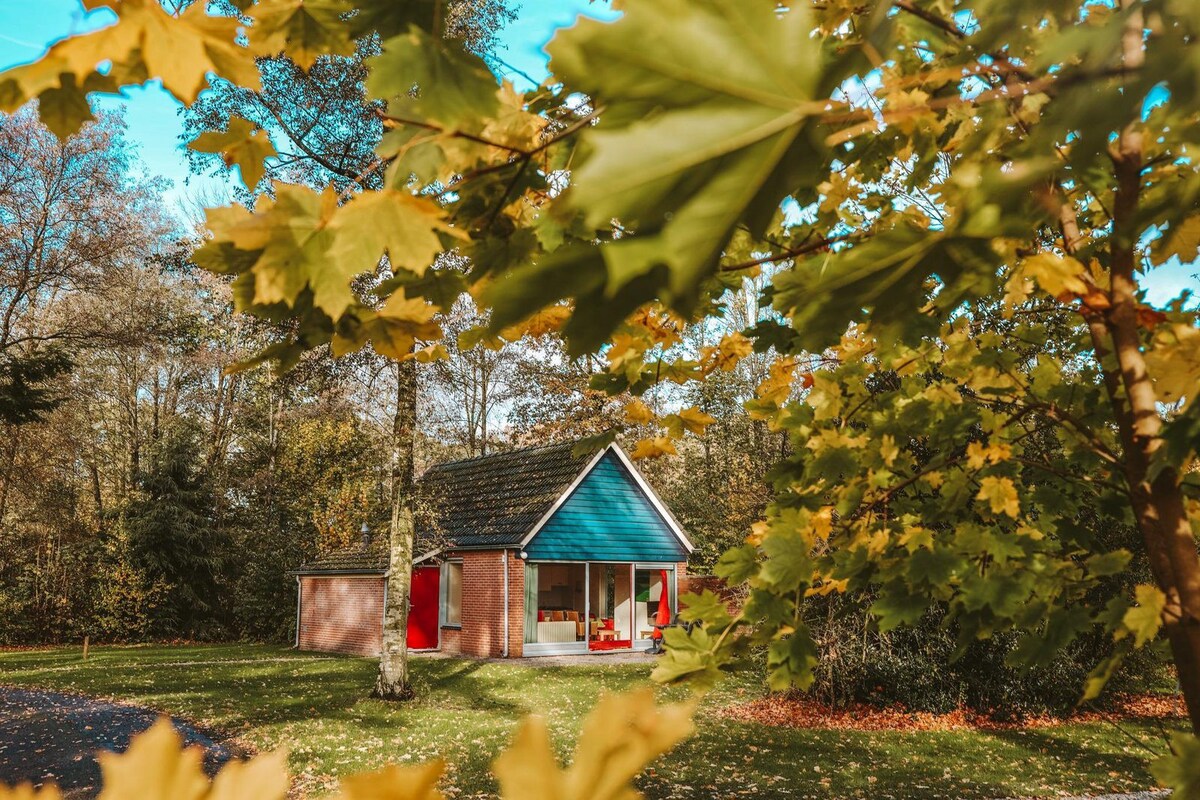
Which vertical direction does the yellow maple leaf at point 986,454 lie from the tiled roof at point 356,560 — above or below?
above

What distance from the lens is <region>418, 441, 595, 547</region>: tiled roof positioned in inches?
754

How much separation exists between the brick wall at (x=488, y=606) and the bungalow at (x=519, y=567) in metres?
0.03

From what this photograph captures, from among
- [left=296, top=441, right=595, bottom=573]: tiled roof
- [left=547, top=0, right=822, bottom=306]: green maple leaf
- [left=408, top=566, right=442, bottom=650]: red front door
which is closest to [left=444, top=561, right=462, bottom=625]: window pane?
[left=408, top=566, right=442, bottom=650]: red front door

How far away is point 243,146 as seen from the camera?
1.23 metres

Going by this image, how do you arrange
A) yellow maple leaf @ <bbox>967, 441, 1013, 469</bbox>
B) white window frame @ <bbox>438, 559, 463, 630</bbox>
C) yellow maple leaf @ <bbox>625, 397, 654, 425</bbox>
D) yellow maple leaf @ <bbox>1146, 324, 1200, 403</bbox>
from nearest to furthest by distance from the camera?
yellow maple leaf @ <bbox>1146, 324, 1200, 403</bbox> < yellow maple leaf @ <bbox>967, 441, 1013, 469</bbox> < yellow maple leaf @ <bbox>625, 397, 654, 425</bbox> < white window frame @ <bbox>438, 559, 463, 630</bbox>

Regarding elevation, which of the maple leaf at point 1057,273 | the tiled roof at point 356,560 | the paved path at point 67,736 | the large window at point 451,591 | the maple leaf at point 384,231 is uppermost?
the maple leaf at point 1057,273

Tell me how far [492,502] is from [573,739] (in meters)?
12.1

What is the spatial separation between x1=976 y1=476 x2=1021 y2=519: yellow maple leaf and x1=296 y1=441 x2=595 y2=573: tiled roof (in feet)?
53.6

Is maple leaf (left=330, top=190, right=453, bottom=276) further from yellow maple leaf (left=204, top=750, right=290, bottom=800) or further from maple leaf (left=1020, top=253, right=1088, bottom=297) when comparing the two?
maple leaf (left=1020, top=253, right=1088, bottom=297)

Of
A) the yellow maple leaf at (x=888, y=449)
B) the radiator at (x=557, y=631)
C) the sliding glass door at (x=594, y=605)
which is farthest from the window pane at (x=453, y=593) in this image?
the yellow maple leaf at (x=888, y=449)

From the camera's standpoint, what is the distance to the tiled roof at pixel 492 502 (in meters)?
19.1

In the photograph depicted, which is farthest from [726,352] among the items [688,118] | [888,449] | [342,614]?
[342,614]

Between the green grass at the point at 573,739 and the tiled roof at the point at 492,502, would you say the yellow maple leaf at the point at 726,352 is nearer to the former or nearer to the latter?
the green grass at the point at 573,739

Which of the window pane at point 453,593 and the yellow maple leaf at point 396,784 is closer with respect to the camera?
the yellow maple leaf at point 396,784
